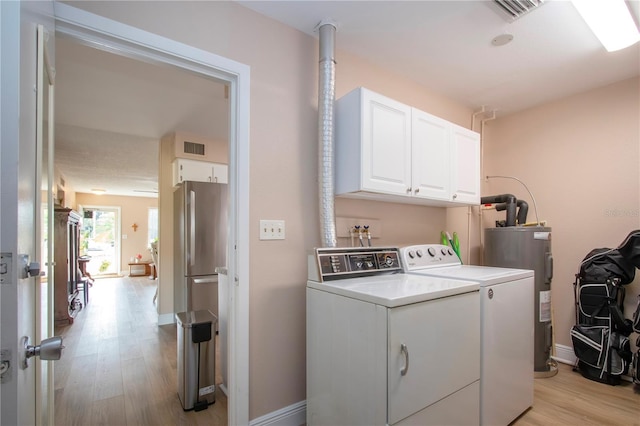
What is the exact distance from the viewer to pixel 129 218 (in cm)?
934

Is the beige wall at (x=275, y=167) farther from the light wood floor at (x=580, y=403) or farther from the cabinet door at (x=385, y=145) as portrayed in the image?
the light wood floor at (x=580, y=403)

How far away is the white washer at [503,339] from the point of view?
1620mm

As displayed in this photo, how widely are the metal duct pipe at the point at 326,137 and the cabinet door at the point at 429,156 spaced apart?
59 centimetres

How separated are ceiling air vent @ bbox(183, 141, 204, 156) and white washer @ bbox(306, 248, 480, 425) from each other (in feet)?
10.5

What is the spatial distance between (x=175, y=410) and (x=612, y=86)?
439cm

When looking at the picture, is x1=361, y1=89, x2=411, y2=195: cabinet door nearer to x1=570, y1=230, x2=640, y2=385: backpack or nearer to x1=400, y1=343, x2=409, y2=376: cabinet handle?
x1=400, y1=343, x2=409, y2=376: cabinet handle

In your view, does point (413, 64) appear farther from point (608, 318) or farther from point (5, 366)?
point (5, 366)

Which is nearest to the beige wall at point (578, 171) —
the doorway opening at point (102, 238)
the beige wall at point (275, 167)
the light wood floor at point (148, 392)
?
the light wood floor at point (148, 392)

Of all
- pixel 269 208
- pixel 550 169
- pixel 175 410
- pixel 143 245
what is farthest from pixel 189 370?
pixel 143 245

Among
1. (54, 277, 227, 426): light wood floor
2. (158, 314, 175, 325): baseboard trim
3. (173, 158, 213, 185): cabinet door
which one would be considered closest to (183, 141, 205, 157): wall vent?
(173, 158, 213, 185): cabinet door

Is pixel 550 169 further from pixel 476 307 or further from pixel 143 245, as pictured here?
pixel 143 245

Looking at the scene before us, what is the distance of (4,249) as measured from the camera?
56cm

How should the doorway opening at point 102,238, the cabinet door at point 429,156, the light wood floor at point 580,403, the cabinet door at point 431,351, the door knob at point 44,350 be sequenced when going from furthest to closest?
the doorway opening at point 102,238
the cabinet door at point 429,156
the light wood floor at point 580,403
the cabinet door at point 431,351
the door knob at point 44,350

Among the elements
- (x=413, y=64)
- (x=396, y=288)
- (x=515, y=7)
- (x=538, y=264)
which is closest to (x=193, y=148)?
(x=413, y=64)
